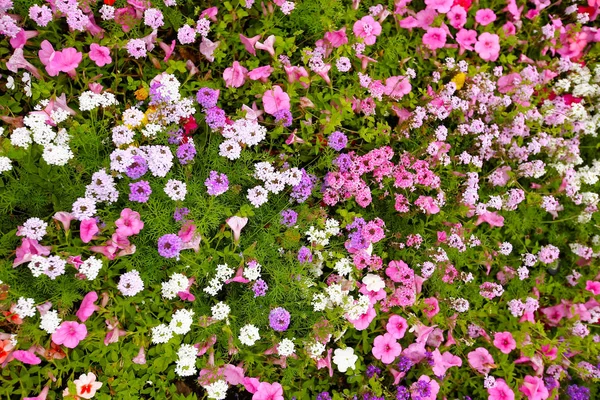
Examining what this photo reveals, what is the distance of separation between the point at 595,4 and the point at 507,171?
179cm

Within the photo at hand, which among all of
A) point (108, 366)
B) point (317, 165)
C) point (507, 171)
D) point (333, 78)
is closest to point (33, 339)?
point (108, 366)

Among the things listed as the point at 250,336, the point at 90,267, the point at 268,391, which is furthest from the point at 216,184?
the point at 268,391

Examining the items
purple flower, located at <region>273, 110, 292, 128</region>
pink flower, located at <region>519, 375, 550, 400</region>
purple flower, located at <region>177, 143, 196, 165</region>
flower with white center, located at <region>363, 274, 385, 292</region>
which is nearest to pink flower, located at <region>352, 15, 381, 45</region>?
purple flower, located at <region>273, 110, 292, 128</region>

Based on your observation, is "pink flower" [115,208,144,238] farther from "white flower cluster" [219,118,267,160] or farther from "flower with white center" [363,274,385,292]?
"flower with white center" [363,274,385,292]

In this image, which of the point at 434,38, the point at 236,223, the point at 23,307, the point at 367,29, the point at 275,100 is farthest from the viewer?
the point at 434,38

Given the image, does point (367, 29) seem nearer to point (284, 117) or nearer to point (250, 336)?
point (284, 117)

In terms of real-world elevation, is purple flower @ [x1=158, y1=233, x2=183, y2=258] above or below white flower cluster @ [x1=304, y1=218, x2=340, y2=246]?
above

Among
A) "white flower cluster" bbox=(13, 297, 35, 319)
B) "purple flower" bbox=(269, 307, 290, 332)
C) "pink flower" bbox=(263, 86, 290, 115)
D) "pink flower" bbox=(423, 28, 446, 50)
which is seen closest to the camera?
"white flower cluster" bbox=(13, 297, 35, 319)

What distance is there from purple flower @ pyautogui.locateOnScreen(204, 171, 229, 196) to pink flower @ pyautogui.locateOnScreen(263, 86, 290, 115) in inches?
24.1

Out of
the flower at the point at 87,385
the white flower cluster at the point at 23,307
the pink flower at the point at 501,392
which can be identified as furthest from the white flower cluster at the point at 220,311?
the pink flower at the point at 501,392

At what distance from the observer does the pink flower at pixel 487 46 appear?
3784mm

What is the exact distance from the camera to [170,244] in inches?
104

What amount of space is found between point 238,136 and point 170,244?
2.38 feet

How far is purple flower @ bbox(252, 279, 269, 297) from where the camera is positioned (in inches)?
113
